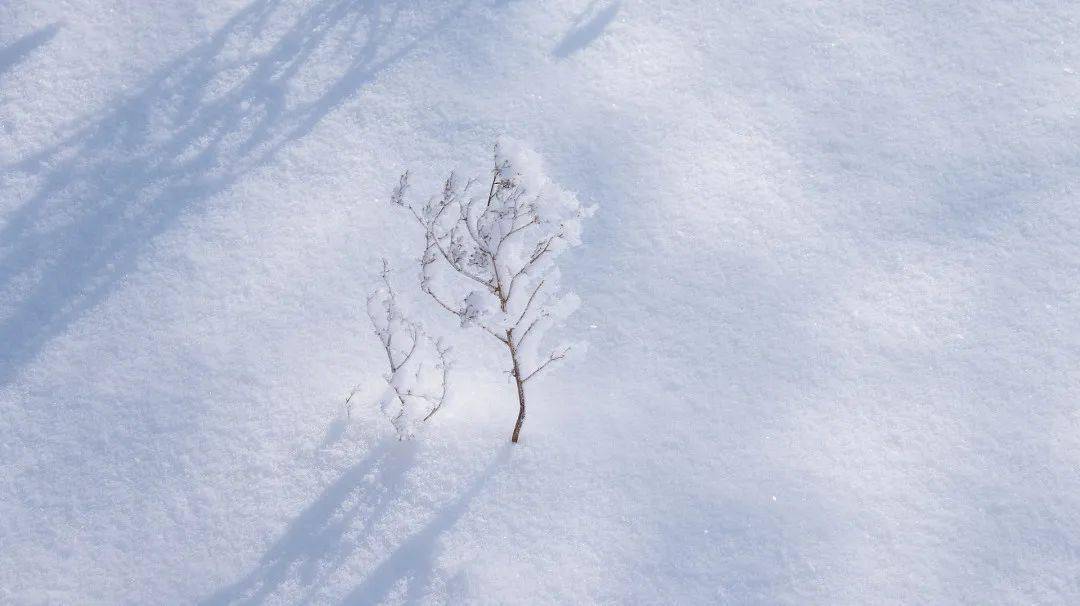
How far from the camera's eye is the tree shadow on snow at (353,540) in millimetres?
5039

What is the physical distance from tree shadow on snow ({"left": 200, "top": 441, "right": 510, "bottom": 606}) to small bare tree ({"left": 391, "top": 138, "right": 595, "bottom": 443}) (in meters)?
0.78

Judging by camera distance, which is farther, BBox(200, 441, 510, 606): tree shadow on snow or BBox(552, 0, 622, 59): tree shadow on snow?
BBox(552, 0, 622, 59): tree shadow on snow

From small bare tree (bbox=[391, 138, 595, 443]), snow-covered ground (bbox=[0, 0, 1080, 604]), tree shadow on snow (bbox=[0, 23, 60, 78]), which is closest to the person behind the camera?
small bare tree (bbox=[391, 138, 595, 443])

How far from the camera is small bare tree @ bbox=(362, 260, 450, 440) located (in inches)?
212

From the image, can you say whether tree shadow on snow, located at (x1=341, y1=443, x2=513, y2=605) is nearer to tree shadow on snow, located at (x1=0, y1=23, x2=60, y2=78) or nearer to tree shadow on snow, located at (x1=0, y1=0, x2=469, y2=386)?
tree shadow on snow, located at (x1=0, y1=0, x2=469, y2=386)

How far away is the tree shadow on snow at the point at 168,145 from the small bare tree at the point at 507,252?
1.63 metres

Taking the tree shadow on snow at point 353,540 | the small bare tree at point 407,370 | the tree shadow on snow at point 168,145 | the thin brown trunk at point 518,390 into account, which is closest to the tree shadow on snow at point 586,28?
the tree shadow on snow at point 168,145

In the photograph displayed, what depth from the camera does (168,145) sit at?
6977 mm

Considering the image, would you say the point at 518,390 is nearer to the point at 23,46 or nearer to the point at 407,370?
the point at 407,370

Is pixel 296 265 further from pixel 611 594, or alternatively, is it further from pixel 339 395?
pixel 611 594

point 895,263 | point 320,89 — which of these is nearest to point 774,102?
point 895,263

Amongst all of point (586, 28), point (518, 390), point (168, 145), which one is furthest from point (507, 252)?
point (168, 145)

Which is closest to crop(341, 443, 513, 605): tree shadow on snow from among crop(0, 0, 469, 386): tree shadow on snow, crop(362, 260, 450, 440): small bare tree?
crop(362, 260, 450, 440): small bare tree

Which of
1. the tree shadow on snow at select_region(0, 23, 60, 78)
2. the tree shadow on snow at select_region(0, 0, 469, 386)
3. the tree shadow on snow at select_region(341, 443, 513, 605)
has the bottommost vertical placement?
the tree shadow on snow at select_region(341, 443, 513, 605)
